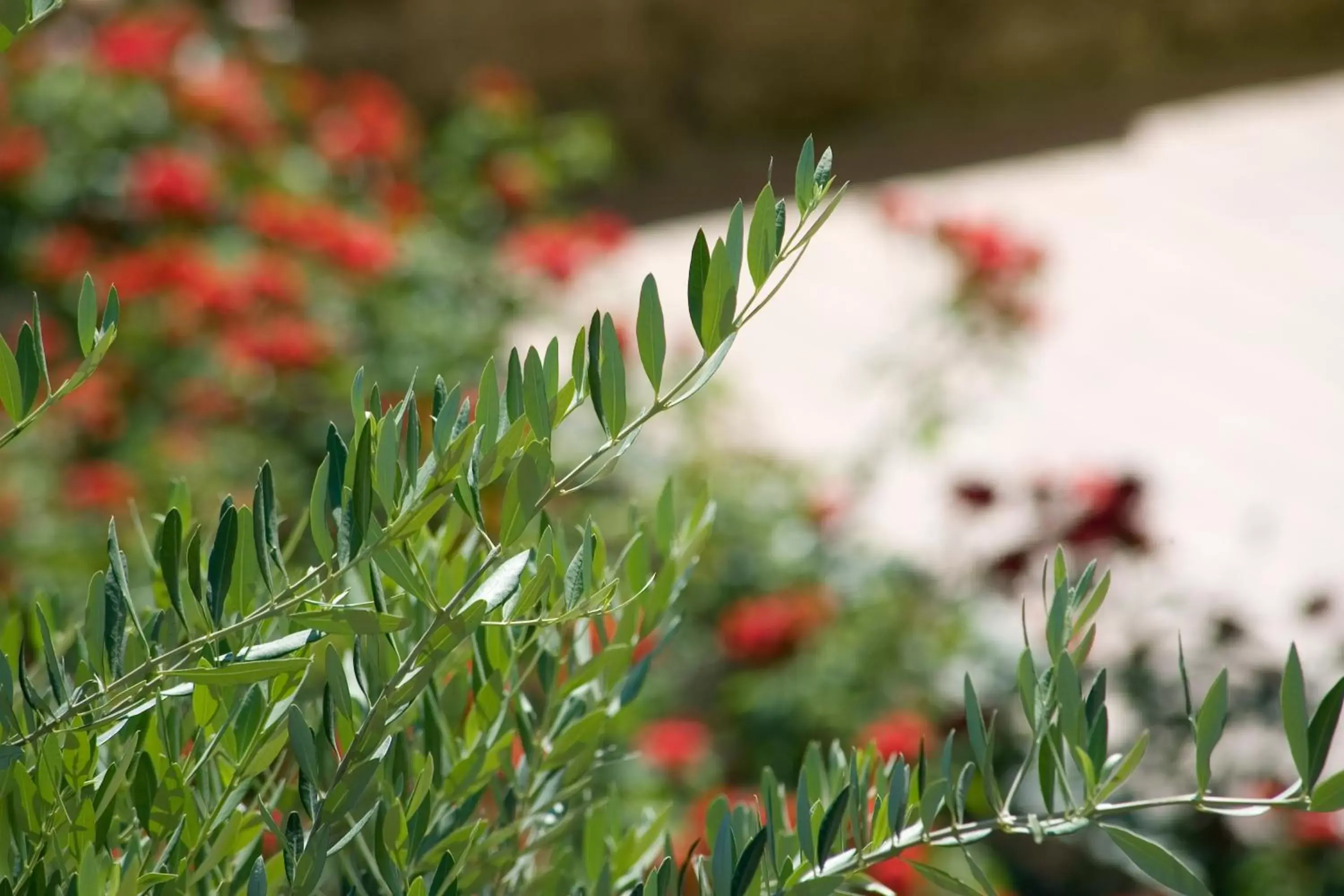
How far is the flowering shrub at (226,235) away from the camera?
271 centimetres

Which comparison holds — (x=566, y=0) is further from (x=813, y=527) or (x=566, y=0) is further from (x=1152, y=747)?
(x=1152, y=747)

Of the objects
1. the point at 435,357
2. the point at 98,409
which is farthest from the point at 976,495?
the point at 98,409

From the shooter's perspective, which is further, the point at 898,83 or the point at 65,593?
the point at 898,83

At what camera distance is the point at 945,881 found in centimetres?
59

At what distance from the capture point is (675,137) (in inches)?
245

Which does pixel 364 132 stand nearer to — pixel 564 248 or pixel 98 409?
pixel 564 248

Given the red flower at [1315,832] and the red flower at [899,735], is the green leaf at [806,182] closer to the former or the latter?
the red flower at [899,735]

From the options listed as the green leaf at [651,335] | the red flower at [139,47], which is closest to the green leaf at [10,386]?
the green leaf at [651,335]

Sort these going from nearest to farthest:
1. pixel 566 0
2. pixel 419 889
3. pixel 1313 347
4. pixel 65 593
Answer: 1. pixel 419 889
2. pixel 65 593
3. pixel 1313 347
4. pixel 566 0

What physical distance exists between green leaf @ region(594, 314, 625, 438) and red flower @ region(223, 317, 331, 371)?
7.14ft

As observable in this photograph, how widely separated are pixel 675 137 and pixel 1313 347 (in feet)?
8.22

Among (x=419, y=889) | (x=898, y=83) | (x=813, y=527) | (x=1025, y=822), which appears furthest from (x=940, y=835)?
(x=898, y=83)

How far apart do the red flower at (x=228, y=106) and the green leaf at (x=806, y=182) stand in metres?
3.44

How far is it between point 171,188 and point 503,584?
2.94 metres
